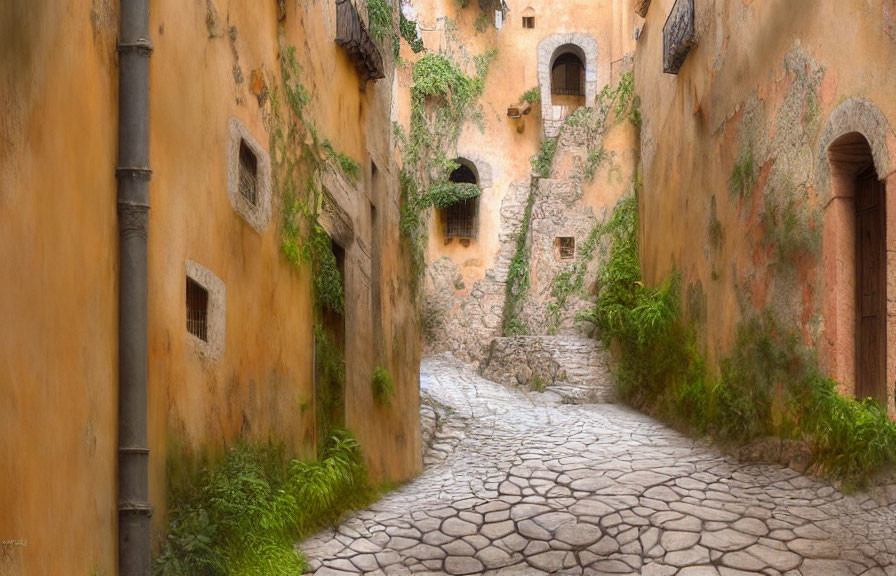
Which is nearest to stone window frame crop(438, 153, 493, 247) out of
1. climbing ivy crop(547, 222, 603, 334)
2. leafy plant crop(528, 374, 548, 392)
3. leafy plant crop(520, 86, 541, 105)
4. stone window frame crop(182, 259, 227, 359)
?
leafy plant crop(520, 86, 541, 105)

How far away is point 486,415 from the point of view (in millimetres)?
13062

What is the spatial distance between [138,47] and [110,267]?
1.06 metres

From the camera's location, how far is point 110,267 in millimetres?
3766

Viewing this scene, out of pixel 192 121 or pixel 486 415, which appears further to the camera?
pixel 486 415

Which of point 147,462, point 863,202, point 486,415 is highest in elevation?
point 863,202

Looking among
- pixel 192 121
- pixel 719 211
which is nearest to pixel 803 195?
pixel 719 211

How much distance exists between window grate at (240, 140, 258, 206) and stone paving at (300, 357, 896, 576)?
2508 millimetres

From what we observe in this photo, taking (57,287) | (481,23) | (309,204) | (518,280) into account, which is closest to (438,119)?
(481,23)

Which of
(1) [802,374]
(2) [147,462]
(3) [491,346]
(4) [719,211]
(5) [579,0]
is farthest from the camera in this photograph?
(5) [579,0]

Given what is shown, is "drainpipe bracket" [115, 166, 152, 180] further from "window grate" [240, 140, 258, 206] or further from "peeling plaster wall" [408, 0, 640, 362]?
"peeling plaster wall" [408, 0, 640, 362]

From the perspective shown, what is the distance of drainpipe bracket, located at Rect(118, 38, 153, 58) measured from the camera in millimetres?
3952

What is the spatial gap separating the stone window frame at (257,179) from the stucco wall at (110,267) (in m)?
0.06

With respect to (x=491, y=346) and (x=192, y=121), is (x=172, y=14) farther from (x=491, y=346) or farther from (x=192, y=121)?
(x=491, y=346)

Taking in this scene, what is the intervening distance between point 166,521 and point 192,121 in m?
2.17
